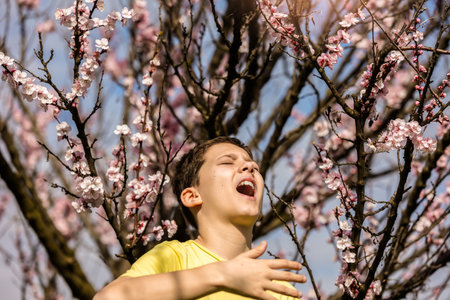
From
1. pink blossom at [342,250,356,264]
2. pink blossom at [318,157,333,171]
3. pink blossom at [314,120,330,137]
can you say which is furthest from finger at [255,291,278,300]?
pink blossom at [314,120,330,137]

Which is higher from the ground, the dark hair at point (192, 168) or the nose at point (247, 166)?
the dark hair at point (192, 168)

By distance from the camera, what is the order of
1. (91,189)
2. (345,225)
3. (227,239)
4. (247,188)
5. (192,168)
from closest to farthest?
(227,239), (247,188), (192,168), (91,189), (345,225)

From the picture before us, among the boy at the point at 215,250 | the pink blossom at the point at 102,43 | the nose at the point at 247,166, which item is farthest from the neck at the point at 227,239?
the pink blossom at the point at 102,43

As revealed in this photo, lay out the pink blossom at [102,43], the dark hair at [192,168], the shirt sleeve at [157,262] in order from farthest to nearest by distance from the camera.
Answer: the pink blossom at [102,43] → the dark hair at [192,168] → the shirt sleeve at [157,262]

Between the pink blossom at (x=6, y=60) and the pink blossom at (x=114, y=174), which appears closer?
the pink blossom at (x=6, y=60)

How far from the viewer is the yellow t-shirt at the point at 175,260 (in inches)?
81.6

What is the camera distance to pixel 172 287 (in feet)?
6.09

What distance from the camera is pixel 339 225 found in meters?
2.88

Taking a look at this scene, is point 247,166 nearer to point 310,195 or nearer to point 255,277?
point 255,277

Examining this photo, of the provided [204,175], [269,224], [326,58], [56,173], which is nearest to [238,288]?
[204,175]

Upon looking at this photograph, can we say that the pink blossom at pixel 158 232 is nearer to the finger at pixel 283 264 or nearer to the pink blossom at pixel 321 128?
the finger at pixel 283 264

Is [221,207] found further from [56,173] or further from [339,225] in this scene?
[56,173]

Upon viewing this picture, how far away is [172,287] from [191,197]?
740 millimetres

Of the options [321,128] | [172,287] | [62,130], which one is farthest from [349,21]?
[321,128]
